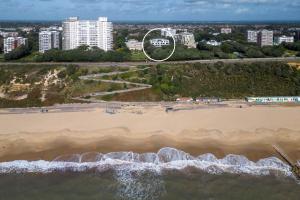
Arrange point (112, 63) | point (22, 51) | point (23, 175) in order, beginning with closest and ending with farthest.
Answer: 1. point (23, 175)
2. point (112, 63)
3. point (22, 51)

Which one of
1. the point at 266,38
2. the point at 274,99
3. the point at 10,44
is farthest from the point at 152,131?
the point at 266,38

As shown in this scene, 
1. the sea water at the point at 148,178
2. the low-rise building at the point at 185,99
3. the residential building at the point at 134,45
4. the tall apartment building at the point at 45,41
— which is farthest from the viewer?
the residential building at the point at 134,45

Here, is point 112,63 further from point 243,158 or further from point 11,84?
point 243,158

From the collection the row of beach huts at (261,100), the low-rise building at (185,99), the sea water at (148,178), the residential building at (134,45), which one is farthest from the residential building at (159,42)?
the sea water at (148,178)

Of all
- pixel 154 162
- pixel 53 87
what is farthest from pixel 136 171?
pixel 53 87

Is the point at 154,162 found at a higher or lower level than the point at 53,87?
lower

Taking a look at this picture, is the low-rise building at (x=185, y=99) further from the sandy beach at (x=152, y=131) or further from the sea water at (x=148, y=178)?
the sea water at (x=148, y=178)

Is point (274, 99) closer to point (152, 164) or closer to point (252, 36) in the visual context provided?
point (152, 164)
